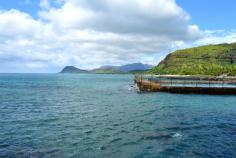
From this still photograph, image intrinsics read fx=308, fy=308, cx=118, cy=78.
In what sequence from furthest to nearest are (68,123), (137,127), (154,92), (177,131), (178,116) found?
(154,92), (178,116), (68,123), (137,127), (177,131)

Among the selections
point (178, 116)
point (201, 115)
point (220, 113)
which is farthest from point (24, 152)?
point (220, 113)

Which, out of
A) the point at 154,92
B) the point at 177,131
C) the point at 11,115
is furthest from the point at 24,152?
the point at 154,92

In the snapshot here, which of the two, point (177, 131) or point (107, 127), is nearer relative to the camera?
point (177, 131)

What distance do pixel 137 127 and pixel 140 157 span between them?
40.6 feet

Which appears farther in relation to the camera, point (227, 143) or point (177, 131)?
point (177, 131)

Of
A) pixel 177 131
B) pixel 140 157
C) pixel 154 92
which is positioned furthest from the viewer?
pixel 154 92

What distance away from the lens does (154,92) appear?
93.9m

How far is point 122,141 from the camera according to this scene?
3089 cm

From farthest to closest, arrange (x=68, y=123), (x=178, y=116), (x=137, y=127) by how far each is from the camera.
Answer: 1. (x=178, y=116)
2. (x=68, y=123)
3. (x=137, y=127)

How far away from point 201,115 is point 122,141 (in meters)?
21.7

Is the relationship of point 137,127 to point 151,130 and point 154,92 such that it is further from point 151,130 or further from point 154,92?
point 154,92

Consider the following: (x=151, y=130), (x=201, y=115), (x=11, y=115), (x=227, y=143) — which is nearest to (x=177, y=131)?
(x=151, y=130)

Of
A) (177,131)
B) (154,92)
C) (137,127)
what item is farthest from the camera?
(154,92)

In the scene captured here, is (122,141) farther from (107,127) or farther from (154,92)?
(154,92)
